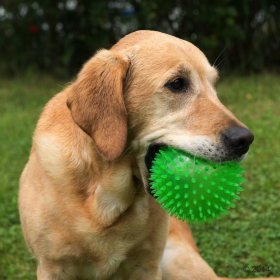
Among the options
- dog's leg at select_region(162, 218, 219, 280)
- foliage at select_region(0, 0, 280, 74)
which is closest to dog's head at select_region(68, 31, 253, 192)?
dog's leg at select_region(162, 218, 219, 280)

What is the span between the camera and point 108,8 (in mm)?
8688

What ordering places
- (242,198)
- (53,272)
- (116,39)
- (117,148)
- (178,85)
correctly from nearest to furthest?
(117,148) < (178,85) < (53,272) < (242,198) < (116,39)

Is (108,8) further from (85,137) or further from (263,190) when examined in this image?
(85,137)

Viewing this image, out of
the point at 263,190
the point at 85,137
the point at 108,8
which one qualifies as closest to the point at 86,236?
the point at 85,137

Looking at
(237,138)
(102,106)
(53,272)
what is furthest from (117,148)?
(53,272)

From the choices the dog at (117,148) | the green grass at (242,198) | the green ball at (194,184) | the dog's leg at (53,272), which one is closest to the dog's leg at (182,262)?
the dog at (117,148)

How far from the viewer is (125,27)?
895cm

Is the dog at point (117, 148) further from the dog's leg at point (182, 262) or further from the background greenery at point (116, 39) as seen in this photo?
the background greenery at point (116, 39)

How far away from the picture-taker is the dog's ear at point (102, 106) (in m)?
2.79

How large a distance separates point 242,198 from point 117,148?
2499 mm

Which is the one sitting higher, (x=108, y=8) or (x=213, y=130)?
(x=213, y=130)

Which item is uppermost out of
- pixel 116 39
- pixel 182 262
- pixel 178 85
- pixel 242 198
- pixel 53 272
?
pixel 178 85

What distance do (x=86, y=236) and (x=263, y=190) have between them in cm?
248

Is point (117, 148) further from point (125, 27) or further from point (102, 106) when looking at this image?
point (125, 27)
